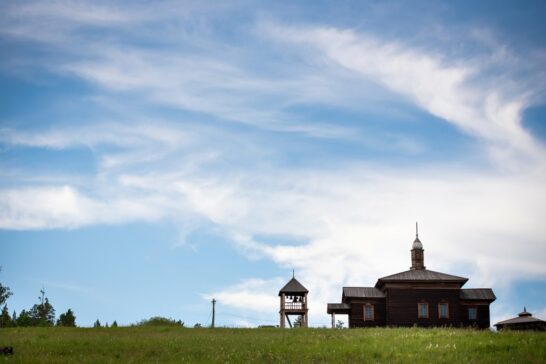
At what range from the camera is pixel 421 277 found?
59.2 meters

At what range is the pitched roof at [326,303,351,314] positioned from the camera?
195ft

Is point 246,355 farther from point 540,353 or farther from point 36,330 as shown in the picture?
point 36,330

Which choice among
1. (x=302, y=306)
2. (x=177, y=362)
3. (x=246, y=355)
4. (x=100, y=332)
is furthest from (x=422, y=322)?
(x=177, y=362)

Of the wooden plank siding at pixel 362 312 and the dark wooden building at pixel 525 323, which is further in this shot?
the wooden plank siding at pixel 362 312

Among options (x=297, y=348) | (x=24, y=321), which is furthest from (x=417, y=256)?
(x=24, y=321)

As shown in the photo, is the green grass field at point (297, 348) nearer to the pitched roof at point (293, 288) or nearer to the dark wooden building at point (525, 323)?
the pitched roof at point (293, 288)

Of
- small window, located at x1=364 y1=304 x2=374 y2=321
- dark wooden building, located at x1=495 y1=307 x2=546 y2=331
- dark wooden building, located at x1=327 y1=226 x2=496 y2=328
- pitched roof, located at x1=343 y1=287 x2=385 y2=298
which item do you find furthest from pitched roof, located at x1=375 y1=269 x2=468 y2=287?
dark wooden building, located at x1=495 y1=307 x2=546 y2=331

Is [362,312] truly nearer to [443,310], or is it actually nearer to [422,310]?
[422,310]

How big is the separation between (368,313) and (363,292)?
1906 mm

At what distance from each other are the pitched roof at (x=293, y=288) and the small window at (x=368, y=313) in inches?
214

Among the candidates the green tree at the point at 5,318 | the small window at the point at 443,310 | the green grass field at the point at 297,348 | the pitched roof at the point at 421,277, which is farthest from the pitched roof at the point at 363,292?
the green tree at the point at 5,318

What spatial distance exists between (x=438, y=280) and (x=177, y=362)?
3616 centimetres

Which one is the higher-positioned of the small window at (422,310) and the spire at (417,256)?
the spire at (417,256)

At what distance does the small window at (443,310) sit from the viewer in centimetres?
5841
